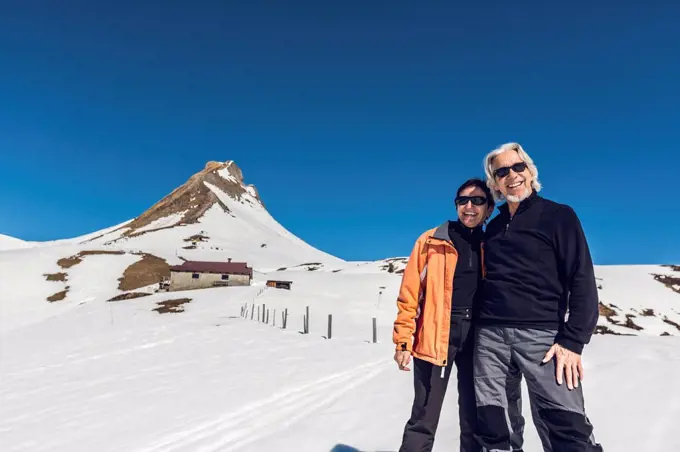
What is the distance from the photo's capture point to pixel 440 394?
147 inches

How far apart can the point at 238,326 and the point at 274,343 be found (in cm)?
595

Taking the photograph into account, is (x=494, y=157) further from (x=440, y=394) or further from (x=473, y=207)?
(x=440, y=394)

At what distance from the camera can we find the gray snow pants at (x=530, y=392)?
300 centimetres

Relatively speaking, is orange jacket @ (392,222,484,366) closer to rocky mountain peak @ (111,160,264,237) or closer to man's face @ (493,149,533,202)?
man's face @ (493,149,533,202)

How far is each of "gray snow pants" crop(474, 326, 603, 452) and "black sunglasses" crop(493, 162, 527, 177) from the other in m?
1.38

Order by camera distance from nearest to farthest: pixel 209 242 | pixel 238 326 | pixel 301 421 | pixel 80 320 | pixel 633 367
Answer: pixel 301 421, pixel 633 367, pixel 238 326, pixel 80 320, pixel 209 242

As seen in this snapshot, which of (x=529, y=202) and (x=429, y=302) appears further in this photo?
(x=429, y=302)

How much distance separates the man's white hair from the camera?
357 cm

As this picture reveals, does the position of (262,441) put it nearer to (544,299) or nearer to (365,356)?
(544,299)

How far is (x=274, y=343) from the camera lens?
48.2 ft

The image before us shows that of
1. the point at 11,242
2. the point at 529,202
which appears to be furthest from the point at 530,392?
the point at 11,242

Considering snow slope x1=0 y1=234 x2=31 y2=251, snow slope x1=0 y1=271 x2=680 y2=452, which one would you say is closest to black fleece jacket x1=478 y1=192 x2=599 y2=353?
snow slope x1=0 y1=271 x2=680 y2=452

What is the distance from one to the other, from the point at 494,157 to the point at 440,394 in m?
2.31

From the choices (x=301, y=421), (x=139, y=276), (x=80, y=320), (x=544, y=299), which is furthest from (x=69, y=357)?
(x=139, y=276)
